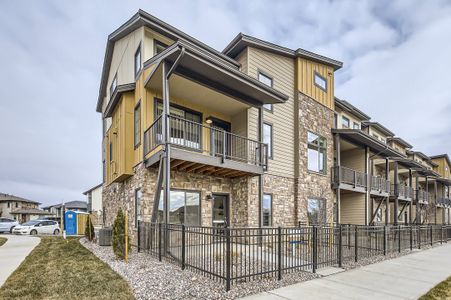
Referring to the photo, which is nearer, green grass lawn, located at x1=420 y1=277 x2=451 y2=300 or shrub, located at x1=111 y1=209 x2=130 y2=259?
green grass lawn, located at x1=420 y1=277 x2=451 y2=300

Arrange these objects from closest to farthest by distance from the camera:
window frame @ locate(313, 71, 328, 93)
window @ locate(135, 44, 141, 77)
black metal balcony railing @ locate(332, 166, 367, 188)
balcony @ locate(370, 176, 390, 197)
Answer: window @ locate(135, 44, 141, 77)
window frame @ locate(313, 71, 328, 93)
black metal balcony railing @ locate(332, 166, 367, 188)
balcony @ locate(370, 176, 390, 197)

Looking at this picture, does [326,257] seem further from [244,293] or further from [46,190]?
[46,190]

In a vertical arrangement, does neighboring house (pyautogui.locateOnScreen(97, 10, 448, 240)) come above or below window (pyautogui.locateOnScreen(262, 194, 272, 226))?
above

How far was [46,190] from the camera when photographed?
240ft

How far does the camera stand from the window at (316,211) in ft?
51.3

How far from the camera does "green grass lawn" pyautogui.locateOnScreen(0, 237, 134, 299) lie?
18.2 ft

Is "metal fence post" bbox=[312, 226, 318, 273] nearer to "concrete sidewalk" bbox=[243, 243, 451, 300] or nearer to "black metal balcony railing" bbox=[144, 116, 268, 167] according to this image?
"concrete sidewalk" bbox=[243, 243, 451, 300]

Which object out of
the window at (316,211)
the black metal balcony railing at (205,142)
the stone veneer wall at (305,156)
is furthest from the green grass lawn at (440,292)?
the window at (316,211)

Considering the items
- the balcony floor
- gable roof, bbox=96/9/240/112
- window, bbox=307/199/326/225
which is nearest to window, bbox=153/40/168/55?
gable roof, bbox=96/9/240/112

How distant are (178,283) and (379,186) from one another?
1918 cm

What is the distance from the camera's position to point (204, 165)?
34.6 ft

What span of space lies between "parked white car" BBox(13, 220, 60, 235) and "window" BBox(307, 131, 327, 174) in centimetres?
2260

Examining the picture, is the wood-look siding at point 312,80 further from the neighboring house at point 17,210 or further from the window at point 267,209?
the neighboring house at point 17,210

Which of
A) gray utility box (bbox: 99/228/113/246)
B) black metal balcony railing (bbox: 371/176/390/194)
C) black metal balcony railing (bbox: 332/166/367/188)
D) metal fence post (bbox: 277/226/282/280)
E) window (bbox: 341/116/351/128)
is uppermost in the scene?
window (bbox: 341/116/351/128)
